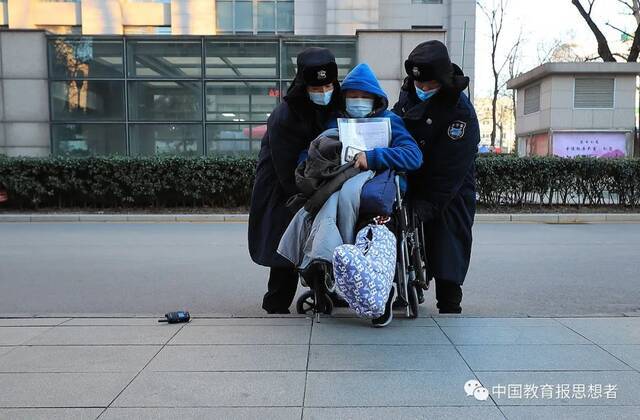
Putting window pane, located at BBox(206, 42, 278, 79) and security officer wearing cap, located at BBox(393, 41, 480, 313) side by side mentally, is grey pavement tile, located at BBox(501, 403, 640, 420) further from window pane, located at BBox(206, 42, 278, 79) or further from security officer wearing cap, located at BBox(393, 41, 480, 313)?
window pane, located at BBox(206, 42, 278, 79)

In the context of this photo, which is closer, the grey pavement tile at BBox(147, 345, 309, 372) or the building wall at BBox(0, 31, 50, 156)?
the grey pavement tile at BBox(147, 345, 309, 372)

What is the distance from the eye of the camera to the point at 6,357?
352 cm

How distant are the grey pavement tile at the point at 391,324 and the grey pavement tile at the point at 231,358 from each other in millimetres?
→ 554

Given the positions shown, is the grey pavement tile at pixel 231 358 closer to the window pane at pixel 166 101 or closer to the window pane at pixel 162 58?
the window pane at pixel 166 101

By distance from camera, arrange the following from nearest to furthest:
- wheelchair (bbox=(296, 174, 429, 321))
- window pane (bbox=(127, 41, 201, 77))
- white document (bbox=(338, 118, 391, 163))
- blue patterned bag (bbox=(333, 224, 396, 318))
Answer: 1. blue patterned bag (bbox=(333, 224, 396, 318))
2. white document (bbox=(338, 118, 391, 163))
3. wheelchair (bbox=(296, 174, 429, 321))
4. window pane (bbox=(127, 41, 201, 77))

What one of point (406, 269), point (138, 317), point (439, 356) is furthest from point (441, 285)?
point (138, 317)

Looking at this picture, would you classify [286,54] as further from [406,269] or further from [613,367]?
[613,367]

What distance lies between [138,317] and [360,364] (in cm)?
206

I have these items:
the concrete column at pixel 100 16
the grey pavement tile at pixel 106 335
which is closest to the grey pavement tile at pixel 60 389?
the grey pavement tile at pixel 106 335

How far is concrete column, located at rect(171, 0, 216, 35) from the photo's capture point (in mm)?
28297

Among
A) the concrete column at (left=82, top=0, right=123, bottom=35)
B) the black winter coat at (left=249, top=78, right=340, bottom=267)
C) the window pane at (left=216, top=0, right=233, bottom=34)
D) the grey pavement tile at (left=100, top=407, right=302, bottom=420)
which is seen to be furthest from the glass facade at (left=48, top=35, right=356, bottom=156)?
the grey pavement tile at (left=100, top=407, right=302, bottom=420)

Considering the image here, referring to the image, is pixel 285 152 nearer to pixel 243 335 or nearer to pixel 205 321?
pixel 243 335

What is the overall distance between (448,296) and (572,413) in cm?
181

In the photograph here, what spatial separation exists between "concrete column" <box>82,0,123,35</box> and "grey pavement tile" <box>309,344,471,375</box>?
28706 millimetres
